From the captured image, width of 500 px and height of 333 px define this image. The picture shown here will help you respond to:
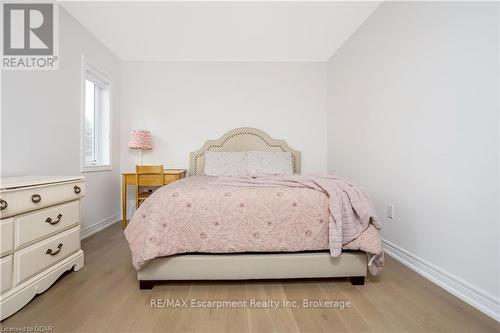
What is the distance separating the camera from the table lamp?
10.2 feet

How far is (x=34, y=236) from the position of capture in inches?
55.4

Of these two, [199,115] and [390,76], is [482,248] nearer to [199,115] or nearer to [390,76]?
[390,76]

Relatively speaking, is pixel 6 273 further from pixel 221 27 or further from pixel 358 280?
pixel 221 27

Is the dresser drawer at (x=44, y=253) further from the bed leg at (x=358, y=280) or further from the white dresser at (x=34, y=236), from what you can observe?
the bed leg at (x=358, y=280)

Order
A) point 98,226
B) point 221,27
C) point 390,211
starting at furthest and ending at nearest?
point 98,226 → point 221,27 → point 390,211

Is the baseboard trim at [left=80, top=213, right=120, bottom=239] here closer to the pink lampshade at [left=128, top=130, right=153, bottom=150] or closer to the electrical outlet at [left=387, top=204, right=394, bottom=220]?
the pink lampshade at [left=128, top=130, right=153, bottom=150]

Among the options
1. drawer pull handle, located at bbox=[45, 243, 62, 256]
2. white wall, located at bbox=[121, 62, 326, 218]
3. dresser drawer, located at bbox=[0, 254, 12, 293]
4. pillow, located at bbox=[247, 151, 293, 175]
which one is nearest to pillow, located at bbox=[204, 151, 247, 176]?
Answer: pillow, located at bbox=[247, 151, 293, 175]

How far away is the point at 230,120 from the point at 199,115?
471 millimetres

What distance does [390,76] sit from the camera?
211 cm

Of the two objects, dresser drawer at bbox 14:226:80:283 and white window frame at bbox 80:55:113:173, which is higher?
white window frame at bbox 80:55:113:173

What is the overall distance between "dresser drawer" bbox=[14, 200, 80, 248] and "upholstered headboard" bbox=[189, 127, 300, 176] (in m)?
1.77

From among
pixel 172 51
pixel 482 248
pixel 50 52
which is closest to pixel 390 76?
pixel 482 248

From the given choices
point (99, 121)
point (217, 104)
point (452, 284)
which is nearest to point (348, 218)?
point (452, 284)

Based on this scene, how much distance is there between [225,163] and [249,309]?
2.04m
